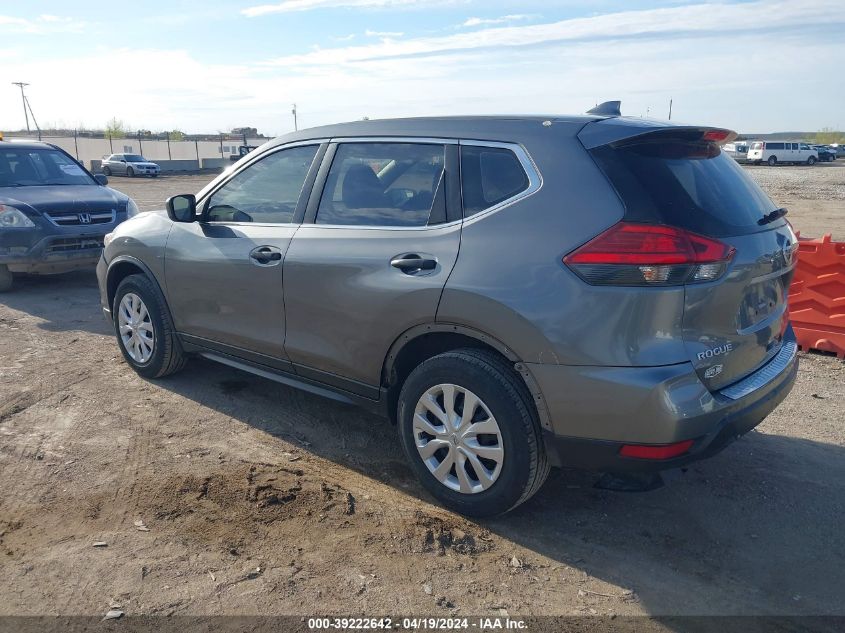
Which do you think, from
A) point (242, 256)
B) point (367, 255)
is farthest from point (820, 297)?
point (242, 256)

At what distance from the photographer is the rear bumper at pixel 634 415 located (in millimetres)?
2920

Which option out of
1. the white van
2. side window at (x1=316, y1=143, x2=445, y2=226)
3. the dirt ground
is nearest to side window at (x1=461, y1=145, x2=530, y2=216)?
side window at (x1=316, y1=143, x2=445, y2=226)

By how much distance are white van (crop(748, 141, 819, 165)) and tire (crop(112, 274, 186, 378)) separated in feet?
183

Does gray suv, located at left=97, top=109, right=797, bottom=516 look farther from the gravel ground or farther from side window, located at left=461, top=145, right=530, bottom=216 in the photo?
the gravel ground

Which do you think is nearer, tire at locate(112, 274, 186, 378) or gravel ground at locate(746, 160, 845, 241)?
tire at locate(112, 274, 186, 378)

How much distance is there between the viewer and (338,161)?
162 inches

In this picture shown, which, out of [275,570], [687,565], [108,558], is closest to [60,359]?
Answer: [108,558]

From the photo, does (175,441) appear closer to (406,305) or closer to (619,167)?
(406,305)

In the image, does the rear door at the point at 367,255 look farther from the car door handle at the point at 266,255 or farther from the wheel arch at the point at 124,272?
the wheel arch at the point at 124,272

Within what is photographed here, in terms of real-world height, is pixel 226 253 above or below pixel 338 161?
below

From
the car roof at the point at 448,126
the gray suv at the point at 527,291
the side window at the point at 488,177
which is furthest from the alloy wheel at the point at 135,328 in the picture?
the side window at the point at 488,177

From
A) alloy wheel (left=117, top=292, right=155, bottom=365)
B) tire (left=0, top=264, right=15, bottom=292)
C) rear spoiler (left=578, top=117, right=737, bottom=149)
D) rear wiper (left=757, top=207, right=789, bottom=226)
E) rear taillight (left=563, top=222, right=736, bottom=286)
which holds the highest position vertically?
rear spoiler (left=578, top=117, right=737, bottom=149)

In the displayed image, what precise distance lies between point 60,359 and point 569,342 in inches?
188

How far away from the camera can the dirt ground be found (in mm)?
2969
